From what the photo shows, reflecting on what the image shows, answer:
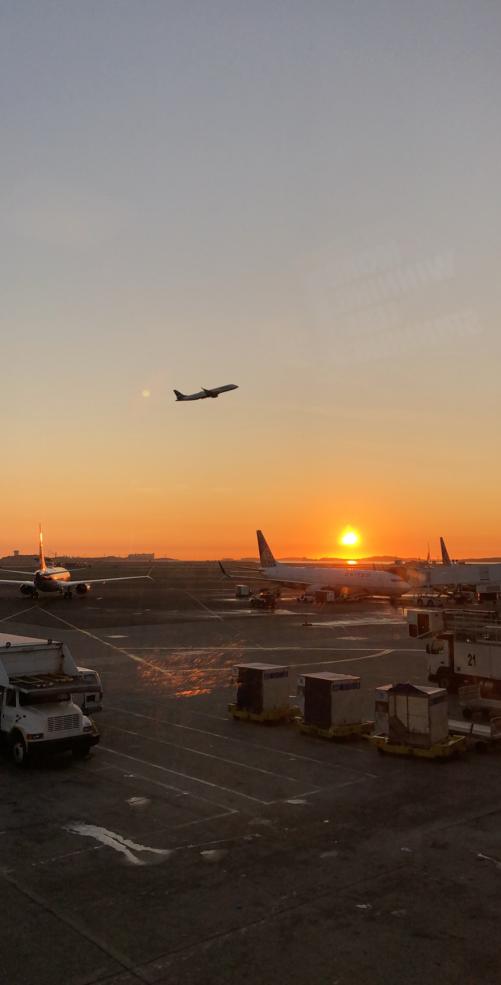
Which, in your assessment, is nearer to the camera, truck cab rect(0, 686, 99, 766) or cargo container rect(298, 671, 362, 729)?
truck cab rect(0, 686, 99, 766)

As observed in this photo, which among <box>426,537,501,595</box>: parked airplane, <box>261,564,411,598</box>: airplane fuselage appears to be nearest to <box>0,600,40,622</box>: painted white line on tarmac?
<box>261,564,411,598</box>: airplane fuselage

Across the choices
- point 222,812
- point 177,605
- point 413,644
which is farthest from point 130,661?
point 177,605

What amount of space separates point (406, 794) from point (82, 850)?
7.55 meters

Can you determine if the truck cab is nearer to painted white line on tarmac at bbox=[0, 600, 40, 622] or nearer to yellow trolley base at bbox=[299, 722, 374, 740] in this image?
yellow trolley base at bbox=[299, 722, 374, 740]

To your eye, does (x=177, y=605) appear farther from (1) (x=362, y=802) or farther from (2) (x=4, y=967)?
(2) (x=4, y=967)

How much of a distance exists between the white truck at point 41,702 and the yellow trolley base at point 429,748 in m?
7.91

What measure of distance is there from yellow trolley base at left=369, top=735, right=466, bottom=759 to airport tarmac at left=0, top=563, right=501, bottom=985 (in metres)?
0.32

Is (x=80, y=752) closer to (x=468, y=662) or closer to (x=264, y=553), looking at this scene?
(x=468, y=662)

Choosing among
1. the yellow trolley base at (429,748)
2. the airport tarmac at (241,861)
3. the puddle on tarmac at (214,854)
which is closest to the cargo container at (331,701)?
the airport tarmac at (241,861)

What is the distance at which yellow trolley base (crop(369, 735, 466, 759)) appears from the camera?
20.1 metres

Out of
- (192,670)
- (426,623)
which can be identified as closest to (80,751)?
(426,623)

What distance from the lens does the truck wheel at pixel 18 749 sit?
63.1ft

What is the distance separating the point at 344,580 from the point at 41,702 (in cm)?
6570

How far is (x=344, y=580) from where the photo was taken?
83625 millimetres
